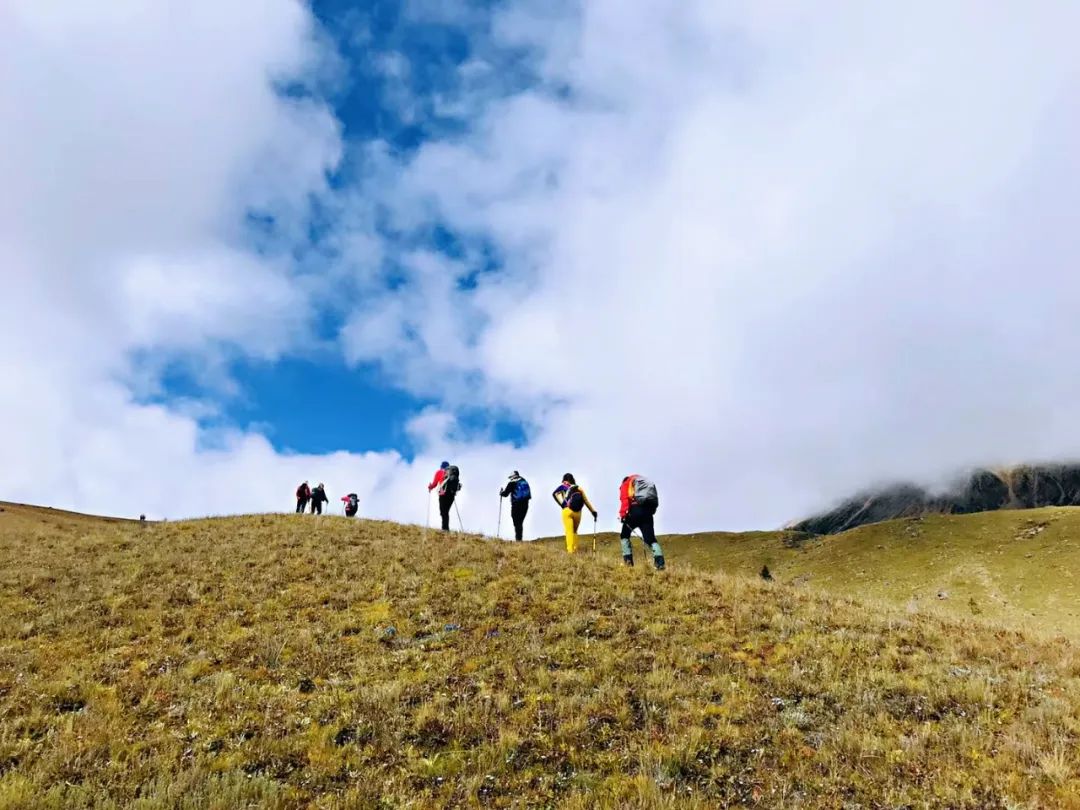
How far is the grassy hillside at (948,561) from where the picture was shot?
4812 centimetres

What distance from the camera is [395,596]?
52.5ft

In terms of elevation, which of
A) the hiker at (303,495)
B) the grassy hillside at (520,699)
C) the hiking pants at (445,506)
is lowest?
the grassy hillside at (520,699)

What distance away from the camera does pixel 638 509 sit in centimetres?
1930

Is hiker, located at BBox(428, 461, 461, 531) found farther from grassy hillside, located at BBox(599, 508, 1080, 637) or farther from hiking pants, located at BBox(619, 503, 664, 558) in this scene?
grassy hillside, located at BBox(599, 508, 1080, 637)

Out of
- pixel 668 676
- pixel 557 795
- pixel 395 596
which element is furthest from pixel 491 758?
pixel 395 596

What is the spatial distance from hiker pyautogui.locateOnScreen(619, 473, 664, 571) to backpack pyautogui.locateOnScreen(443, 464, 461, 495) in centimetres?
1002

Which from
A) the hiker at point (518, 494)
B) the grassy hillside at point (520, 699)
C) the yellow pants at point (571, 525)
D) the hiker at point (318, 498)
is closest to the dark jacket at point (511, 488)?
the hiker at point (518, 494)

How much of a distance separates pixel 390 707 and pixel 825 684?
6540 mm

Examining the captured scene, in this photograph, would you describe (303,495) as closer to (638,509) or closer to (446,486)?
(446,486)

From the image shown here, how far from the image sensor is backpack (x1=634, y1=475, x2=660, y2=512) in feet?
63.3

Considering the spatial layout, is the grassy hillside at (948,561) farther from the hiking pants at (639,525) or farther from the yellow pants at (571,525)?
the hiking pants at (639,525)

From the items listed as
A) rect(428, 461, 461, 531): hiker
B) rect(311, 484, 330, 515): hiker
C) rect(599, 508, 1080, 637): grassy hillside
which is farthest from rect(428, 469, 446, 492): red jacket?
rect(599, 508, 1080, 637): grassy hillside

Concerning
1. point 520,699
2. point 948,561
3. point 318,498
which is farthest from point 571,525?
point 948,561

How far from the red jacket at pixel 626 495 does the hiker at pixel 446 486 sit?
10024 mm
